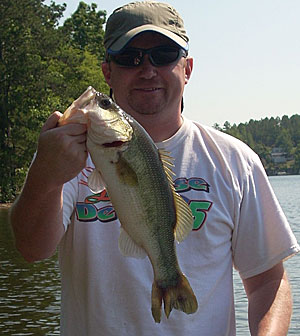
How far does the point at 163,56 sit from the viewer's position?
12.1 ft

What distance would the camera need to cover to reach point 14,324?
13500 millimetres

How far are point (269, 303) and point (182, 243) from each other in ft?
1.96

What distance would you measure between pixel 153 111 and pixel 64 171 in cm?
92

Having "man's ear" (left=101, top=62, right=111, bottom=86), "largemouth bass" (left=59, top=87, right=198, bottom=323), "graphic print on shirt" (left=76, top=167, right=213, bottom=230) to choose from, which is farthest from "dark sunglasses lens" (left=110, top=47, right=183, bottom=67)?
"largemouth bass" (left=59, top=87, right=198, bottom=323)

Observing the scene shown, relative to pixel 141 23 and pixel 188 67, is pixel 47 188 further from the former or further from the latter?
pixel 188 67

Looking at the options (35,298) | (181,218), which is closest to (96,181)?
(181,218)

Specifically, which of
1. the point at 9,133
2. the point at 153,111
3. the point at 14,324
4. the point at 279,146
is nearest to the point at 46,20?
the point at 9,133

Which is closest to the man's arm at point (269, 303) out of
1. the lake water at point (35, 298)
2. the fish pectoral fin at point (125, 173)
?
the fish pectoral fin at point (125, 173)

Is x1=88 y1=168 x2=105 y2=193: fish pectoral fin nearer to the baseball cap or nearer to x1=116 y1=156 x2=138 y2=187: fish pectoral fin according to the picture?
x1=116 y1=156 x2=138 y2=187: fish pectoral fin

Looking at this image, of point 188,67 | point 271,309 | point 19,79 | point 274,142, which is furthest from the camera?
point 274,142

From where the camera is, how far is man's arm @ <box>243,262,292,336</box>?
3.59m

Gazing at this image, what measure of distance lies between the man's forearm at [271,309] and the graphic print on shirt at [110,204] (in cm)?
52

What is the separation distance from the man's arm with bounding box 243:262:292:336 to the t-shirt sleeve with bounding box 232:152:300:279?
8 cm

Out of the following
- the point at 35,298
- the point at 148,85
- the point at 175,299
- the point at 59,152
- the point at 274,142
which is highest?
the point at 148,85
